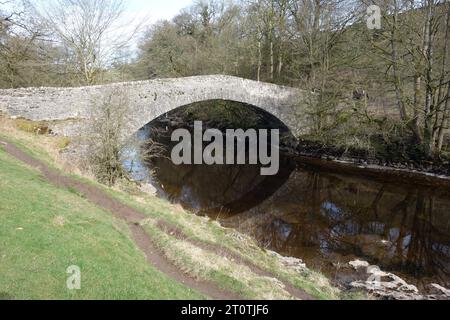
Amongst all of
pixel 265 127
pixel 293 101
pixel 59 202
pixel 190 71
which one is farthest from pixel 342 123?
pixel 59 202

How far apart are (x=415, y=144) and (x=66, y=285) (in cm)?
1824

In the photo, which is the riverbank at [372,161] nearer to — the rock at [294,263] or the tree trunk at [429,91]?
the tree trunk at [429,91]

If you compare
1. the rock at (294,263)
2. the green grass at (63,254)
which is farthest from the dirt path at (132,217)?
the rock at (294,263)

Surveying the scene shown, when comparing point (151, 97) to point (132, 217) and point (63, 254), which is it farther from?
point (63, 254)

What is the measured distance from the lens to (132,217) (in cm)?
905

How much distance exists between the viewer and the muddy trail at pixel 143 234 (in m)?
6.26

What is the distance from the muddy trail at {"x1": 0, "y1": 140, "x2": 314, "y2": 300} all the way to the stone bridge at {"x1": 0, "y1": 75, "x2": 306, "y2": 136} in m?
2.85

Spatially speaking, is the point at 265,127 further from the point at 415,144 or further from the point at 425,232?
the point at 425,232

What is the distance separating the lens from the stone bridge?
14.4 m

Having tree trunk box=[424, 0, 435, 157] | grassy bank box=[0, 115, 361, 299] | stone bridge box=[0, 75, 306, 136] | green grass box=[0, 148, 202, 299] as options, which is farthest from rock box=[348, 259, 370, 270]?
tree trunk box=[424, 0, 435, 157]

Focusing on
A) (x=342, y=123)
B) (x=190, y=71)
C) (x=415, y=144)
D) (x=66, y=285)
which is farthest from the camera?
(x=190, y=71)

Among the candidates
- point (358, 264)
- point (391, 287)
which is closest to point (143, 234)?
point (358, 264)

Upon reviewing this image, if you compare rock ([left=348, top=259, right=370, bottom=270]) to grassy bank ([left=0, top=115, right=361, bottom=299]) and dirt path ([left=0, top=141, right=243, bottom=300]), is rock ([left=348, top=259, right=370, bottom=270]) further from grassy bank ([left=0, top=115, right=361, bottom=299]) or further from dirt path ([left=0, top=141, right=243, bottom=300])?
dirt path ([left=0, top=141, right=243, bottom=300])

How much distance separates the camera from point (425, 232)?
1171cm
